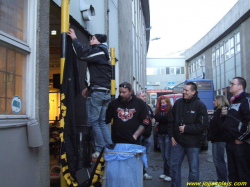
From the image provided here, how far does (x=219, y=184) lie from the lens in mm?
5230

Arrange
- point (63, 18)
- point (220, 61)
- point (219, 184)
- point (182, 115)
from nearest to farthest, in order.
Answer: point (63, 18) → point (182, 115) → point (219, 184) → point (220, 61)

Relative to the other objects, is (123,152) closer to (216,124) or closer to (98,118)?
(98,118)

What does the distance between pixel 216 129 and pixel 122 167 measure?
2704 mm

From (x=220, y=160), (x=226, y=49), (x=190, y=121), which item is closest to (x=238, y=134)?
(x=190, y=121)

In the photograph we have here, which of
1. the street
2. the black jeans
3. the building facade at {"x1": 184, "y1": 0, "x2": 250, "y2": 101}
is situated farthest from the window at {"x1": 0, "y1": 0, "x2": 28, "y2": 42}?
the building facade at {"x1": 184, "y1": 0, "x2": 250, "y2": 101}

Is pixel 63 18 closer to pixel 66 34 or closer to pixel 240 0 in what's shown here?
pixel 66 34

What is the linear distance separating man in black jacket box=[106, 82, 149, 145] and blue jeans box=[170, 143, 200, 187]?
0.83 meters

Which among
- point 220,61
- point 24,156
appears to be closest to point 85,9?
point 24,156

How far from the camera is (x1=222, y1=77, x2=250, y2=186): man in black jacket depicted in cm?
417

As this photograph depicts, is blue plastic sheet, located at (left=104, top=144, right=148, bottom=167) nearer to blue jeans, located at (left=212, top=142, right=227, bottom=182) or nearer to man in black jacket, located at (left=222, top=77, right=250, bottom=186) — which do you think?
man in black jacket, located at (left=222, top=77, right=250, bottom=186)

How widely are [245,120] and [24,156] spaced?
129 inches

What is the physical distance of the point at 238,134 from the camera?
4.17 meters

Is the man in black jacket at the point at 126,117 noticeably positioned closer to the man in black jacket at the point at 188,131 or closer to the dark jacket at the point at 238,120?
the man in black jacket at the point at 188,131

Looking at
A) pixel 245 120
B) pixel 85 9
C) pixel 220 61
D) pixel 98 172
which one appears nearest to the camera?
pixel 98 172
